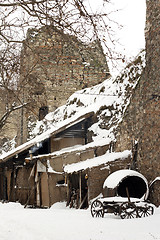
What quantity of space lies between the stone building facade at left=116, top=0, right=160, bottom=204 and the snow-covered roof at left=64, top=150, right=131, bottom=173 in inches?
13.7

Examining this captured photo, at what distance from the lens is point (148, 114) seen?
11375 mm

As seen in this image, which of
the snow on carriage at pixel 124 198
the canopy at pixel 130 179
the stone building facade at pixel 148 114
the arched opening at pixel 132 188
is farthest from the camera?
the arched opening at pixel 132 188

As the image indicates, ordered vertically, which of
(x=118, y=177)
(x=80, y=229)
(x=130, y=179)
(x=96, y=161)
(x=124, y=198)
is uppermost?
(x=96, y=161)

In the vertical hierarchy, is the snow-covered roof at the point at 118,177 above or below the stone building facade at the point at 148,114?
below

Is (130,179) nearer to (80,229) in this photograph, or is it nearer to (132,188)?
(132,188)

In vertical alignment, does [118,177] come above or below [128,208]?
above

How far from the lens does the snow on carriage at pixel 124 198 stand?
9102 mm

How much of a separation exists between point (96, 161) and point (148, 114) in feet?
8.39

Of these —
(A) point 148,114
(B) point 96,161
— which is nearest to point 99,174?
(B) point 96,161

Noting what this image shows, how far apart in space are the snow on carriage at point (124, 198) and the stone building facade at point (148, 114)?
1.78 ft

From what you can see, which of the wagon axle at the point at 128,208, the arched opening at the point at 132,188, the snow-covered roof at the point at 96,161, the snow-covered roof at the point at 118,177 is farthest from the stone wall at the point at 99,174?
the wagon axle at the point at 128,208

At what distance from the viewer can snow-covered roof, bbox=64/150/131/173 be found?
39.5 feet

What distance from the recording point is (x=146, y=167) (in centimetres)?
1120

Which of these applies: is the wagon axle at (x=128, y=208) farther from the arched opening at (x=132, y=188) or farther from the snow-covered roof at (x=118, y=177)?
the arched opening at (x=132, y=188)
